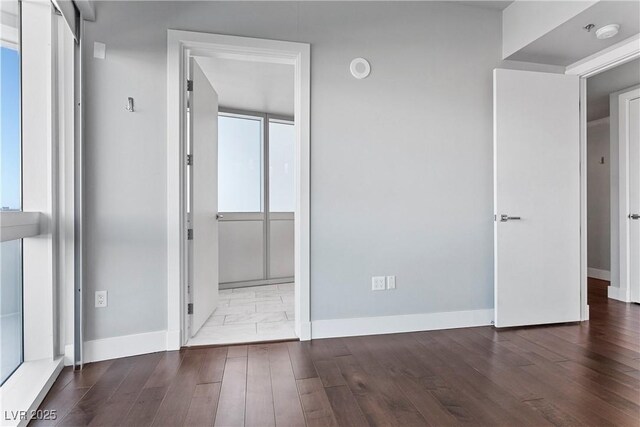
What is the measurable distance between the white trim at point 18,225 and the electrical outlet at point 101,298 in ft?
1.75

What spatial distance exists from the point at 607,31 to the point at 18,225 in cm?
404

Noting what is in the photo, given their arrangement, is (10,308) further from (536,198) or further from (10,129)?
(536,198)

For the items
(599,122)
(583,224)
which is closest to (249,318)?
(583,224)

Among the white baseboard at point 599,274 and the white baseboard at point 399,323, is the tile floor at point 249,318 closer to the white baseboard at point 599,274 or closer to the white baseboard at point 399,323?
the white baseboard at point 399,323

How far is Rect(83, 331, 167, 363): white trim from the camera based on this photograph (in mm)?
2211

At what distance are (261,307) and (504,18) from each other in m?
3.58

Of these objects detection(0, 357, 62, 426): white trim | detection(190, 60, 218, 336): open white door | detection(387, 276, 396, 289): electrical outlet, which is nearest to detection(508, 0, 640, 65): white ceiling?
detection(387, 276, 396, 289): electrical outlet

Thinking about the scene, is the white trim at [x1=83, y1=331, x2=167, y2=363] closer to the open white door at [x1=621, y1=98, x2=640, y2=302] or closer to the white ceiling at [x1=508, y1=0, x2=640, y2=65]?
the white ceiling at [x1=508, y1=0, x2=640, y2=65]

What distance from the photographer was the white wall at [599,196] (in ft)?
16.1

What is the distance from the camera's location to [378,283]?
108 inches

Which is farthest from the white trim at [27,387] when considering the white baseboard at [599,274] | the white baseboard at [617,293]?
the white baseboard at [599,274]

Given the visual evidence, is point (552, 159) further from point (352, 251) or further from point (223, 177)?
point (223, 177)

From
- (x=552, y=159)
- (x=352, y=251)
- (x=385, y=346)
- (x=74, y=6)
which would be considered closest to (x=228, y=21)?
(x=74, y=6)

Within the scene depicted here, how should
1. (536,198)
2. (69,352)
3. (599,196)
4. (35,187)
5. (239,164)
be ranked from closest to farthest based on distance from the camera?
(35,187), (69,352), (536,198), (239,164), (599,196)
